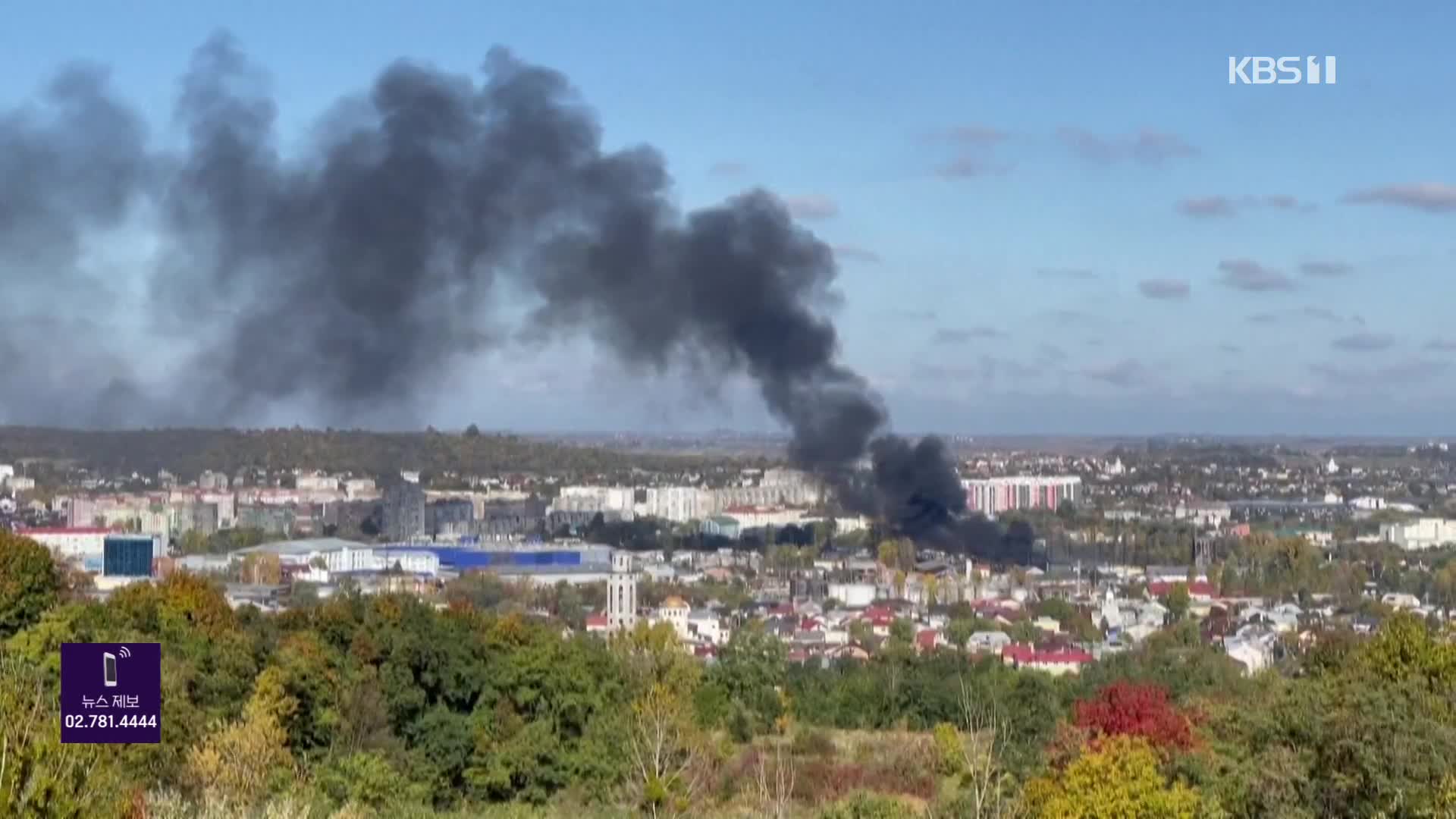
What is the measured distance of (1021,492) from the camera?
6762 cm

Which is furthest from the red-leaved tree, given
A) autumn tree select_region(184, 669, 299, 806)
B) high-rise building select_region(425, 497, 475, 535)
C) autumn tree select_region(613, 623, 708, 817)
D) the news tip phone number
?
high-rise building select_region(425, 497, 475, 535)

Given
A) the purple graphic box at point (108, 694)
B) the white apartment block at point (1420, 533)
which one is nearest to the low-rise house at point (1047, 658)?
the purple graphic box at point (108, 694)

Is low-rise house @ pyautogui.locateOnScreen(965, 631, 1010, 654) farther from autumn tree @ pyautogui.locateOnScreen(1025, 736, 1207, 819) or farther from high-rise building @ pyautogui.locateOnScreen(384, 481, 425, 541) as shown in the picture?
high-rise building @ pyautogui.locateOnScreen(384, 481, 425, 541)

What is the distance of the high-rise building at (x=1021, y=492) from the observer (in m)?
62.9

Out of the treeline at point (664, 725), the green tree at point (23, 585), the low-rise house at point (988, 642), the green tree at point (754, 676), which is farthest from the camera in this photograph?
the low-rise house at point (988, 642)

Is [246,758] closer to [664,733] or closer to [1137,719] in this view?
[664,733]

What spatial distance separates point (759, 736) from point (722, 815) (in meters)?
6.38

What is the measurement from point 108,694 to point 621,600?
27.5 meters

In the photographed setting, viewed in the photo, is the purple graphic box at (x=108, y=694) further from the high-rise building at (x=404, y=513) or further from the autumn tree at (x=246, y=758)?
the high-rise building at (x=404, y=513)

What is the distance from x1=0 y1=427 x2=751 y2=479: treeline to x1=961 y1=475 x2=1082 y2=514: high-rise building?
13.9 metres

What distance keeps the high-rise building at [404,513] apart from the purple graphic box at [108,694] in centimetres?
4279

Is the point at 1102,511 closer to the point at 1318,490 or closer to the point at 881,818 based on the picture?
the point at 1318,490

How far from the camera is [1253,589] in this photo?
43.4m

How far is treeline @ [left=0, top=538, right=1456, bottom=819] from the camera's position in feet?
39.6
